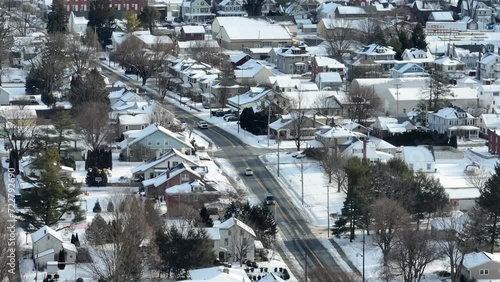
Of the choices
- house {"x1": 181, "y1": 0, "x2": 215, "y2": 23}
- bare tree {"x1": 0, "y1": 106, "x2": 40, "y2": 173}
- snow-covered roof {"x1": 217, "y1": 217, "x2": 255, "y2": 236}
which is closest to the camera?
snow-covered roof {"x1": 217, "y1": 217, "x2": 255, "y2": 236}

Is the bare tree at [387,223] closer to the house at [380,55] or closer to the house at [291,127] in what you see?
the house at [291,127]

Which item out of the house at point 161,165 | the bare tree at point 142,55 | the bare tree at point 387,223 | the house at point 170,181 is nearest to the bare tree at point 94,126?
the house at point 161,165

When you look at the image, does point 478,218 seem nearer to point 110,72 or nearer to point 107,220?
point 107,220

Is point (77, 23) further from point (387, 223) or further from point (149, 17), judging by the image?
point (387, 223)

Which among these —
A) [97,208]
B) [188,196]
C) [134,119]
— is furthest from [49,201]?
[134,119]

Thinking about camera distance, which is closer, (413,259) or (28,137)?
(413,259)

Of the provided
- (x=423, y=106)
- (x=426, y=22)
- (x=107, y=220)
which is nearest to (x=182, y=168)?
(x=107, y=220)

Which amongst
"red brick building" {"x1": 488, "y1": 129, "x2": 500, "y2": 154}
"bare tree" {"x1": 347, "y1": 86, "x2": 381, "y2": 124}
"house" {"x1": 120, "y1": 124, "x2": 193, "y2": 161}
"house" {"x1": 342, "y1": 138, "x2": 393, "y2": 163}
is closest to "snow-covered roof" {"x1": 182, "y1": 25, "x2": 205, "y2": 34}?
"bare tree" {"x1": 347, "y1": 86, "x2": 381, "y2": 124}

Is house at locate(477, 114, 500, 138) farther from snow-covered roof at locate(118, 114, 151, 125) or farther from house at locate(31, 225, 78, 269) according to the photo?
house at locate(31, 225, 78, 269)
